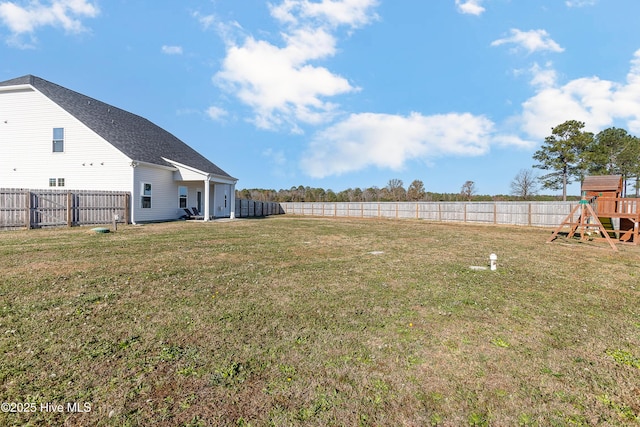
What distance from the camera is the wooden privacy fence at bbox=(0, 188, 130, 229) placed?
11.5 meters

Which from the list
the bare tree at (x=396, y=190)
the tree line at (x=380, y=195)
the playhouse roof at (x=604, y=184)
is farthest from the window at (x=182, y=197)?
the bare tree at (x=396, y=190)

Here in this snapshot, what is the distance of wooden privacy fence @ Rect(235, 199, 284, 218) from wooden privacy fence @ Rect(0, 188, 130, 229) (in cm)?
1408

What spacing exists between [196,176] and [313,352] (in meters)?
17.5

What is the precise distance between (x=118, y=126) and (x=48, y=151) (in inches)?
149

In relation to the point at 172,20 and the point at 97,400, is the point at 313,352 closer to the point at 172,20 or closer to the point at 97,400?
the point at 97,400

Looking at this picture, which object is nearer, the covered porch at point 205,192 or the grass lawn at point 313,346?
the grass lawn at point 313,346

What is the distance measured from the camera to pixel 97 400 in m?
2.13

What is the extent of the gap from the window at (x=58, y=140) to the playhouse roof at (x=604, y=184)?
2487 cm

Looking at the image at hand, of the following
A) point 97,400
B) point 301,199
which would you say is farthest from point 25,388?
point 301,199

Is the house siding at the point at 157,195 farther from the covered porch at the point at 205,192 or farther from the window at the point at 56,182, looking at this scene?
the window at the point at 56,182

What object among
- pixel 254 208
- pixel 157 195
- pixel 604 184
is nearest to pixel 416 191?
pixel 254 208

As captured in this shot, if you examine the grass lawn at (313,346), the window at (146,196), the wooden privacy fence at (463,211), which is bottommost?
the grass lawn at (313,346)

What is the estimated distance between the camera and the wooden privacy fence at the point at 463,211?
69.9ft

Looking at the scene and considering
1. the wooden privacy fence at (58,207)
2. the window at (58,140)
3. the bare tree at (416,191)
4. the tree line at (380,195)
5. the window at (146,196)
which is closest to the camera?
the wooden privacy fence at (58,207)
